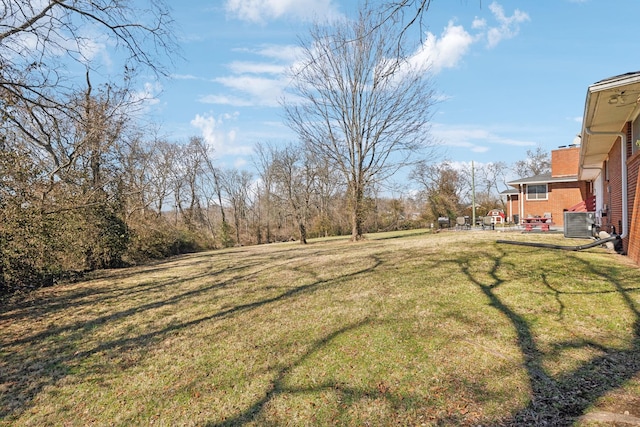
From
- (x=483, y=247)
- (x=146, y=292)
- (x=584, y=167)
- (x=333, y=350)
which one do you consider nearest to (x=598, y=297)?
(x=333, y=350)

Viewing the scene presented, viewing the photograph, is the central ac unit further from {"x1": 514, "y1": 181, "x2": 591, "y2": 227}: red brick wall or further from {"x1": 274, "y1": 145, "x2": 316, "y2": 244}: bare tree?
{"x1": 274, "y1": 145, "x2": 316, "y2": 244}: bare tree

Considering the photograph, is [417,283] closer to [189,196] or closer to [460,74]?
[460,74]

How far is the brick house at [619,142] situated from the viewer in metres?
5.62

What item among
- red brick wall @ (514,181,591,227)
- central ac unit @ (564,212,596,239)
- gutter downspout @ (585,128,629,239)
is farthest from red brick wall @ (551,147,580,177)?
gutter downspout @ (585,128,629,239)

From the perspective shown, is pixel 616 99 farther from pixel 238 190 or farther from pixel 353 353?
pixel 238 190

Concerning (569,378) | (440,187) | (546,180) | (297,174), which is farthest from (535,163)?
(569,378)

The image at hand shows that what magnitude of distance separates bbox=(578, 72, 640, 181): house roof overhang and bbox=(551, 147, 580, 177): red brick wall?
13.2 meters

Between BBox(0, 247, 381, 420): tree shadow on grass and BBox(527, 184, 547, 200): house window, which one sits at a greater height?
BBox(527, 184, 547, 200): house window

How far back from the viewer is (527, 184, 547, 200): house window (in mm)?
22406

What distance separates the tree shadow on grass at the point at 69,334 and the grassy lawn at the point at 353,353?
30 mm

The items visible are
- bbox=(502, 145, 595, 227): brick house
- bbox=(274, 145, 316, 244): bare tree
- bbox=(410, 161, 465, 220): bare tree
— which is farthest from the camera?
bbox=(274, 145, 316, 244): bare tree

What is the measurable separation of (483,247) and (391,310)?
531cm

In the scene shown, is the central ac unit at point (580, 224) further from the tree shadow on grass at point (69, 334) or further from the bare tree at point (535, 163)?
the bare tree at point (535, 163)

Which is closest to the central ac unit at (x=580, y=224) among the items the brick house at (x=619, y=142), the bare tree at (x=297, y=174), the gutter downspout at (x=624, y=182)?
the brick house at (x=619, y=142)
